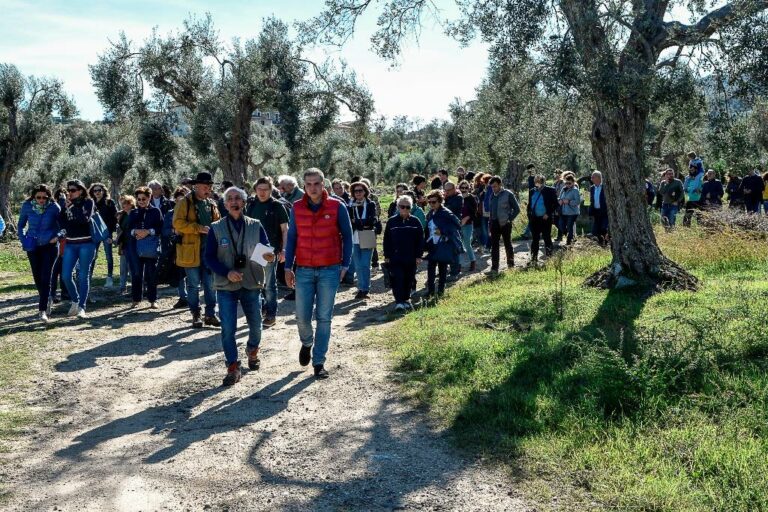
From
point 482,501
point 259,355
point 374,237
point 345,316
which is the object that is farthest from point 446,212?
point 482,501

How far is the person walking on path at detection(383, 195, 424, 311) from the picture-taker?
407 inches

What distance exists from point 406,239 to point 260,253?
387 cm

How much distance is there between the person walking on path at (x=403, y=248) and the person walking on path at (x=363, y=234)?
0.94m

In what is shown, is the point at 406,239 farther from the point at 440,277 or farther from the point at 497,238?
the point at 497,238

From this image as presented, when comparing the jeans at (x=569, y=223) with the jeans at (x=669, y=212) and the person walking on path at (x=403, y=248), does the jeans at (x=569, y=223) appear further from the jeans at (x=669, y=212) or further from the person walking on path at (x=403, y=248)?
the person walking on path at (x=403, y=248)

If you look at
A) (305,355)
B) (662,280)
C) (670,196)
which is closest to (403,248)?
(305,355)

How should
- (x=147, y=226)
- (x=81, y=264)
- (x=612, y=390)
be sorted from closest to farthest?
(x=612, y=390), (x=81, y=264), (x=147, y=226)

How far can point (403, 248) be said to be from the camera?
34.2ft

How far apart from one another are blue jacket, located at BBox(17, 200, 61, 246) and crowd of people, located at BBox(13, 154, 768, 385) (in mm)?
14

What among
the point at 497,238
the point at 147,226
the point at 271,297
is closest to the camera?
the point at 271,297

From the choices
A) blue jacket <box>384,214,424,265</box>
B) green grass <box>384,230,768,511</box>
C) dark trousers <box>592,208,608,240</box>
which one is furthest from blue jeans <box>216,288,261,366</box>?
dark trousers <box>592,208,608,240</box>

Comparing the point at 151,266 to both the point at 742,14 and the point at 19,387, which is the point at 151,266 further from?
the point at 742,14

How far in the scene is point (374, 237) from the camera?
1145cm

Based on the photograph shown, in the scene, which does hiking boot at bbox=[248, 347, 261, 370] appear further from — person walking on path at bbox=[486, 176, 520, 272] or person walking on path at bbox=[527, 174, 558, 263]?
person walking on path at bbox=[527, 174, 558, 263]
